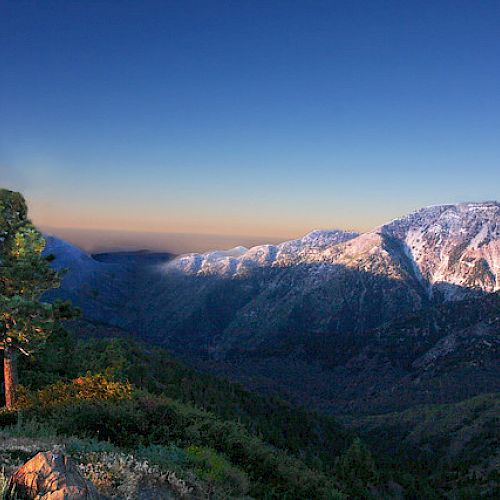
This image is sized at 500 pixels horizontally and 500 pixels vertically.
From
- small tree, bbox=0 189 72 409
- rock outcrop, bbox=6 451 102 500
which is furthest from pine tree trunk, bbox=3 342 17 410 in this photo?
rock outcrop, bbox=6 451 102 500

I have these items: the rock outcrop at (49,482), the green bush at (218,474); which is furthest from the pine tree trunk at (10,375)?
the rock outcrop at (49,482)

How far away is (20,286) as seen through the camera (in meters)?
21.0

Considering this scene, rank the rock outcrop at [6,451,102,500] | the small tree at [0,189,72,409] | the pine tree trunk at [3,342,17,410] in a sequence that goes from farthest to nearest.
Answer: the pine tree trunk at [3,342,17,410] < the small tree at [0,189,72,409] < the rock outcrop at [6,451,102,500]

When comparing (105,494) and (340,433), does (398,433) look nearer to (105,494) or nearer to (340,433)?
(340,433)

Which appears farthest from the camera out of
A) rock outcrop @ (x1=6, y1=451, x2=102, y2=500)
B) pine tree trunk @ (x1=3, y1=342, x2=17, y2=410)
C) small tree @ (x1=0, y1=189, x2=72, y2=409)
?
pine tree trunk @ (x1=3, y1=342, x2=17, y2=410)

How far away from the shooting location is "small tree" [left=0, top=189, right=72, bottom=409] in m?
19.8

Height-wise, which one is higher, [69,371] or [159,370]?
[69,371]

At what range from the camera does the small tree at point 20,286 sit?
19797 millimetres

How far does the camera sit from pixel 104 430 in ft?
50.8

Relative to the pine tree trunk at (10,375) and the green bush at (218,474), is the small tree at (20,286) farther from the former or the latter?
the green bush at (218,474)

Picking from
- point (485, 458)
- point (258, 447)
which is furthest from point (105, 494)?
point (485, 458)

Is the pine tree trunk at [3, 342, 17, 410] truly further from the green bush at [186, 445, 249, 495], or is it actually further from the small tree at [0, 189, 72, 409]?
the green bush at [186, 445, 249, 495]

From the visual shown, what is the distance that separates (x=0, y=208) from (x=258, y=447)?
53.8ft

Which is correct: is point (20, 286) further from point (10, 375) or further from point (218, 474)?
point (218, 474)
